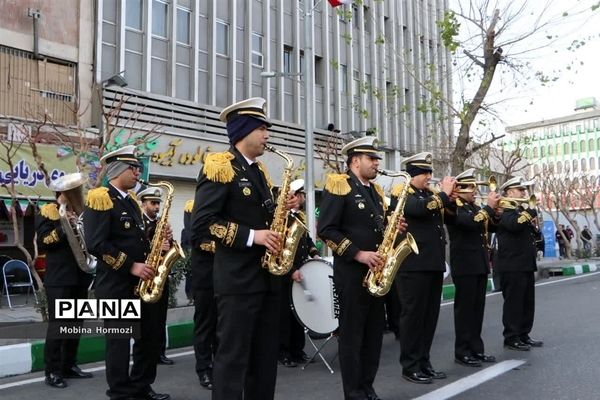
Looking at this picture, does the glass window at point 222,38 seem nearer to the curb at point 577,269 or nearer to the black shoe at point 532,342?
the curb at point 577,269

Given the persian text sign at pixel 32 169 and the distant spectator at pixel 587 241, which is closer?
the persian text sign at pixel 32 169

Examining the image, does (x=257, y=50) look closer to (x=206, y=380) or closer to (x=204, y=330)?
(x=204, y=330)

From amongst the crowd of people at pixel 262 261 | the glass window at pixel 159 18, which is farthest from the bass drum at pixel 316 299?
the glass window at pixel 159 18

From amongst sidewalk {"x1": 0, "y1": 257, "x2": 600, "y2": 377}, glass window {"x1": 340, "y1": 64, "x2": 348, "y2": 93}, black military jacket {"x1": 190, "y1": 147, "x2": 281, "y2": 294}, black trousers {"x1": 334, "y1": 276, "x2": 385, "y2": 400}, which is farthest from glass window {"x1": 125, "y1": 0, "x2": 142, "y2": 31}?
black military jacket {"x1": 190, "y1": 147, "x2": 281, "y2": 294}

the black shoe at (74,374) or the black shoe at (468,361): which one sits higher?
the black shoe at (468,361)

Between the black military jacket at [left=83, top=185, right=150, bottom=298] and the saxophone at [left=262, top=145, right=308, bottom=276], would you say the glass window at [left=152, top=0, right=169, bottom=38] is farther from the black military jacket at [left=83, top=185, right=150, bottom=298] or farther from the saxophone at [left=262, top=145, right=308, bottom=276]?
the saxophone at [left=262, top=145, right=308, bottom=276]

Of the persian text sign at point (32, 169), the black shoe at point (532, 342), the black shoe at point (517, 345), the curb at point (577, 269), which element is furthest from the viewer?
the curb at point (577, 269)

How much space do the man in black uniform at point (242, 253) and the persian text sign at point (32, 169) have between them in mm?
10684

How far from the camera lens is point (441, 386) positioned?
5699 millimetres

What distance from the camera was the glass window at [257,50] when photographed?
895 inches

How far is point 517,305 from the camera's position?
7.40 metres

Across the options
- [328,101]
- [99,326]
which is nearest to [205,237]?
[99,326]

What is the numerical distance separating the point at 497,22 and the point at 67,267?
1424cm

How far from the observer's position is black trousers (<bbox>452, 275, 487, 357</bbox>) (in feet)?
21.9
